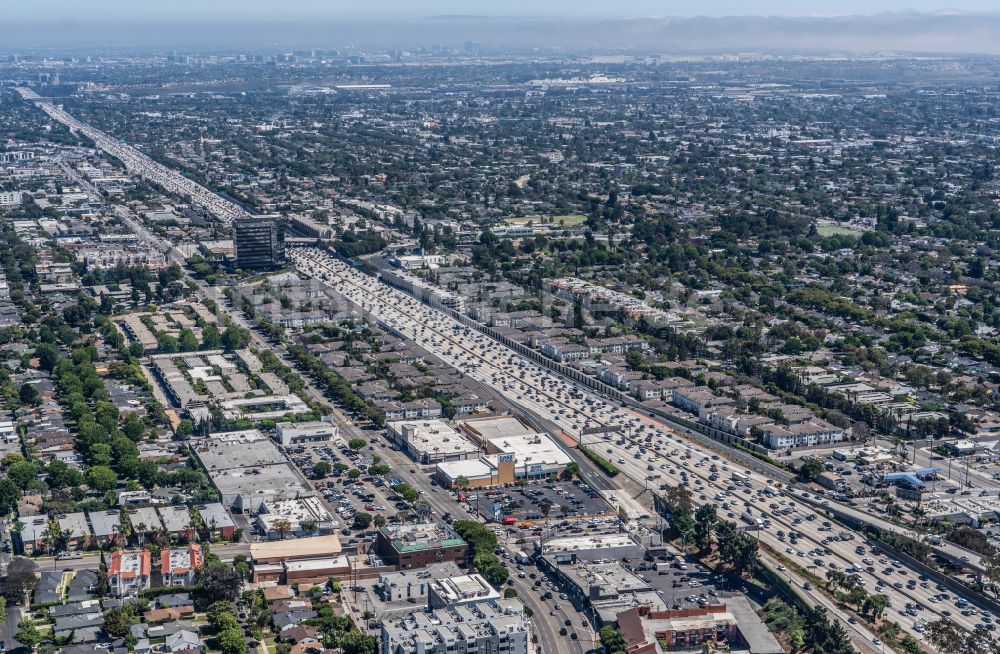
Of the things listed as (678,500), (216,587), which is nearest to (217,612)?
(216,587)

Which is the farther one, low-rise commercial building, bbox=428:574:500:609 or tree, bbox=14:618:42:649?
low-rise commercial building, bbox=428:574:500:609

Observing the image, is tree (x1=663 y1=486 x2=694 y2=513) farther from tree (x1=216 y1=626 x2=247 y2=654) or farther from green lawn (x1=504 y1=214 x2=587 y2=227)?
green lawn (x1=504 y1=214 x2=587 y2=227)

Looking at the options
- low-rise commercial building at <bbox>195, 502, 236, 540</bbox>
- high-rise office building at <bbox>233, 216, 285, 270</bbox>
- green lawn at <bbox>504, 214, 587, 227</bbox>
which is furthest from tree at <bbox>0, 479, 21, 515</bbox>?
green lawn at <bbox>504, 214, 587, 227</bbox>

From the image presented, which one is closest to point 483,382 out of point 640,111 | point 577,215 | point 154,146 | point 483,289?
point 483,289

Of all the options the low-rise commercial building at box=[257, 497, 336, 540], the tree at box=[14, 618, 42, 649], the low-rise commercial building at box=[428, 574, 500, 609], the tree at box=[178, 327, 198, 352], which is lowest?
the tree at box=[178, 327, 198, 352]

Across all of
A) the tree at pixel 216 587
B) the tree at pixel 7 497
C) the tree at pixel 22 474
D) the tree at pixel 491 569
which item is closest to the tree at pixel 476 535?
the tree at pixel 491 569

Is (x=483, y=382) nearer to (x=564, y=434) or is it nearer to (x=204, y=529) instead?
(x=564, y=434)

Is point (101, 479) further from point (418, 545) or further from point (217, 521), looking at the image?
point (418, 545)
